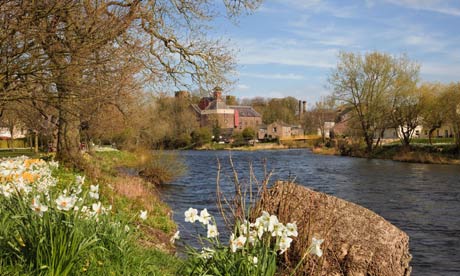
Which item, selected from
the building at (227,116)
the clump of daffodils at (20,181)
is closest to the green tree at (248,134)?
the building at (227,116)

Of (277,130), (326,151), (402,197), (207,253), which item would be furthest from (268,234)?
(277,130)

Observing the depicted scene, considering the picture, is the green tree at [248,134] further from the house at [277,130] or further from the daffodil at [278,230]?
the daffodil at [278,230]

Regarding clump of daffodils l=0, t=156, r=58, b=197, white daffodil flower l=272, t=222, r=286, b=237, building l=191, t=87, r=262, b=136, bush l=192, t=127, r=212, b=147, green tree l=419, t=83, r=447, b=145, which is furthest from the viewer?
building l=191, t=87, r=262, b=136

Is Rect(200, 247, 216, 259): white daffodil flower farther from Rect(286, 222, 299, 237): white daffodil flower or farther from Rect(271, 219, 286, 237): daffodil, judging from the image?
Rect(286, 222, 299, 237): white daffodil flower

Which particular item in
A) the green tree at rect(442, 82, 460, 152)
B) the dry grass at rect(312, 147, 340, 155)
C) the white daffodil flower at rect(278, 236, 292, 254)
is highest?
the green tree at rect(442, 82, 460, 152)

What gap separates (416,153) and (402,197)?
24.3m

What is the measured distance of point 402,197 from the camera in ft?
69.9

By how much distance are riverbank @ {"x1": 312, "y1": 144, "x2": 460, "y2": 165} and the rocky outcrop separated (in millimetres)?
36284

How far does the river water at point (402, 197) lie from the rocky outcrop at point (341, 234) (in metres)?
0.62

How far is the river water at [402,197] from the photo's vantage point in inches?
481

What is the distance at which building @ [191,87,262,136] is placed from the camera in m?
98.8

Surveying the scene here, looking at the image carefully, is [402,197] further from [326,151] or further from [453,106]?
[326,151]

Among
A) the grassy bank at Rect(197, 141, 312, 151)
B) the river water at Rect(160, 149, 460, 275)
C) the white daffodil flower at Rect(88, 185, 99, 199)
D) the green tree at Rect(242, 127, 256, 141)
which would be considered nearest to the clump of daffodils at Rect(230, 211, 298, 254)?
the white daffodil flower at Rect(88, 185, 99, 199)

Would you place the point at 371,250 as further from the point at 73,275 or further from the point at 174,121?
the point at 174,121
